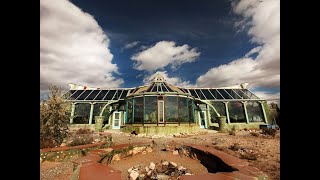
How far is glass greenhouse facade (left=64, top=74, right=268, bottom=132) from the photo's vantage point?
1652 centimetres

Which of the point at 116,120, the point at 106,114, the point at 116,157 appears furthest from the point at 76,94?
the point at 116,157

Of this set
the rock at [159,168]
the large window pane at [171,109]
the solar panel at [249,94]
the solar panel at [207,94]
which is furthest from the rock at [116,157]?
the solar panel at [249,94]

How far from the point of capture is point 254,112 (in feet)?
72.3

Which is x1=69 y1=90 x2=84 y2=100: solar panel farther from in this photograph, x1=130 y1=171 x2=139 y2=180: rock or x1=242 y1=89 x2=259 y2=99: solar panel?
x1=242 y1=89 x2=259 y2=99: solar panel

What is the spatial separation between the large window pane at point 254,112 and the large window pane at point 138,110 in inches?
489

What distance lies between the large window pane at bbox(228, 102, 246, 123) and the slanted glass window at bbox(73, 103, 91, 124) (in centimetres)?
1547

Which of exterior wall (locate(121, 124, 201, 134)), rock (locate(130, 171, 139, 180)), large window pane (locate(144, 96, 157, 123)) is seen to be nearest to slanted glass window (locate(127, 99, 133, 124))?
exterior wall (locate(121, 124, 201, 134))

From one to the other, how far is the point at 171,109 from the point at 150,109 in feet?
5.74

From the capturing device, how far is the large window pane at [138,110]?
16516 millimetres

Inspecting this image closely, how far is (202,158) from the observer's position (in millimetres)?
7742

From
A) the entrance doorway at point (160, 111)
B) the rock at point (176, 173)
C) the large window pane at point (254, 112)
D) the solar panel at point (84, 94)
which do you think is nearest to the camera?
the rock at point (176, 173)

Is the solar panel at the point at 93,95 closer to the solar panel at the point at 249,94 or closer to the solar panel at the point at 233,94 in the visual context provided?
the solar panel at the point at 233,94
